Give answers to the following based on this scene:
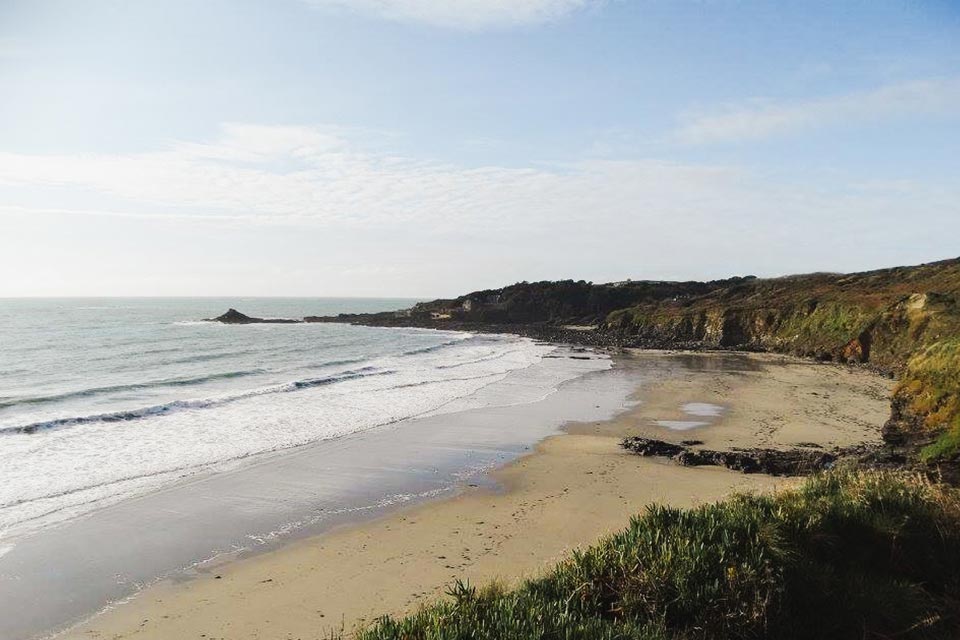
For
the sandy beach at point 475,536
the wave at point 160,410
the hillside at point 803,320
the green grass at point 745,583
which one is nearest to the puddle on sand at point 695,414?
the sandy beach at point 475,536

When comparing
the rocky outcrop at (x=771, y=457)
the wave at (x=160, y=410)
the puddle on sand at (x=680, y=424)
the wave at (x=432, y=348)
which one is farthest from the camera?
the wave at (x=432, y=348)

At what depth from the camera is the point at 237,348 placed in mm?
53688

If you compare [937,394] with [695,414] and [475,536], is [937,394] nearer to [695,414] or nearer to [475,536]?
[695,414]

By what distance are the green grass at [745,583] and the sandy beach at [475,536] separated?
1.56 m

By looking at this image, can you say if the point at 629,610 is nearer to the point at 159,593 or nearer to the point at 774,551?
the point at 774,551

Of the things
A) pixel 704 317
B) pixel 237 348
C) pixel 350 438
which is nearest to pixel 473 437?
pixel 350 438

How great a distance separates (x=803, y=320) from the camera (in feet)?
160

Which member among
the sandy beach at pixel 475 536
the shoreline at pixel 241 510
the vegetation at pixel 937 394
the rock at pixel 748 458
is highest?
the vegetation at pixel 937 394

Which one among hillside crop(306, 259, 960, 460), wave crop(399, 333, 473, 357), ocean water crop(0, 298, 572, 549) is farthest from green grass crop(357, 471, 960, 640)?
wave crop(399, 333, 473, 357)

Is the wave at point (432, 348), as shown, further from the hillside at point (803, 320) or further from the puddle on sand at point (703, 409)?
the puddle on sand at point (703, 409)

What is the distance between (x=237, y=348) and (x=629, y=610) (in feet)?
175

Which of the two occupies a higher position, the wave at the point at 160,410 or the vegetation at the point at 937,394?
the vegetation at the point at 937,394

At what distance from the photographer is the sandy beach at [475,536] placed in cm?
852

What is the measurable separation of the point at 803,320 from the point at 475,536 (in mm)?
45691
